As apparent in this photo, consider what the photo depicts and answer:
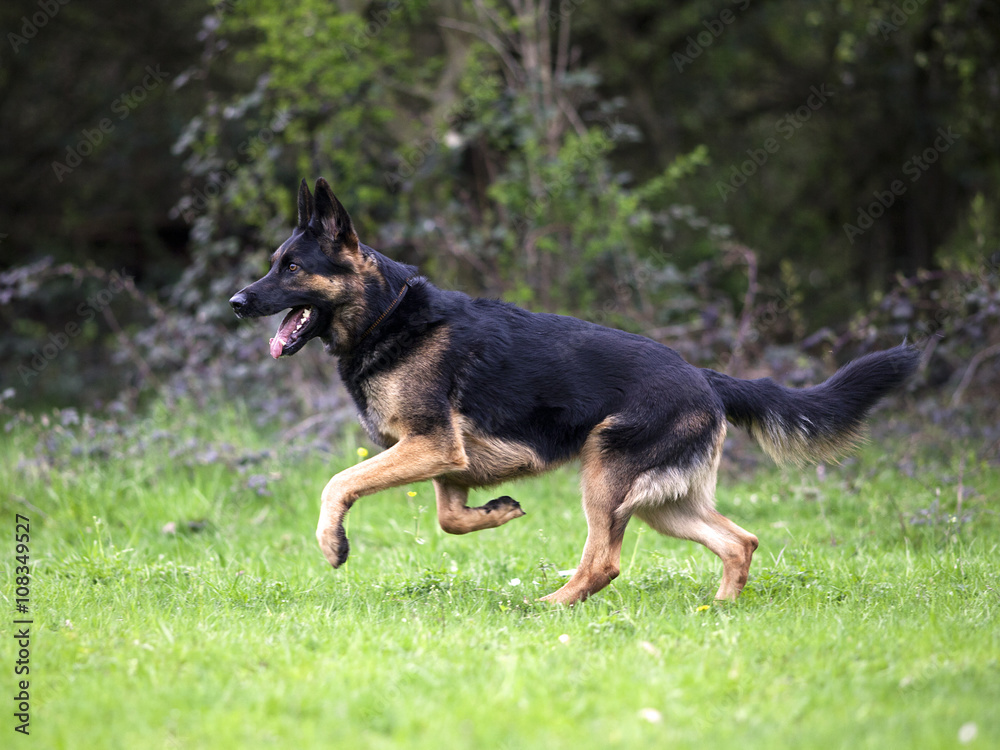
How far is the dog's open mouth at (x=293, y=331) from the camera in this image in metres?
4.79

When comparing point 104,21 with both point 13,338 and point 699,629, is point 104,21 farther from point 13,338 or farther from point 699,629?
point 699,629

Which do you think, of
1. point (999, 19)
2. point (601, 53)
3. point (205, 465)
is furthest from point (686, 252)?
point (205, 465)

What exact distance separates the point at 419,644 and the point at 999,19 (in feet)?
32.4

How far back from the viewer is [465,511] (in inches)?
199
